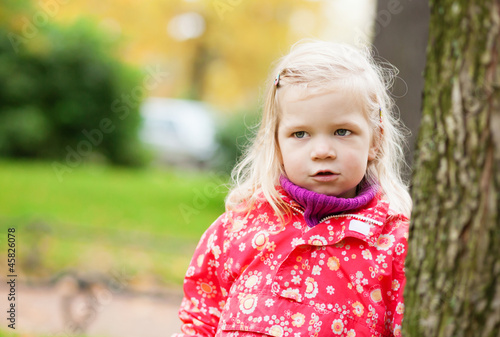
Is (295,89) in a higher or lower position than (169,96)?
lower

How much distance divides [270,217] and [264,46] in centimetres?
1620

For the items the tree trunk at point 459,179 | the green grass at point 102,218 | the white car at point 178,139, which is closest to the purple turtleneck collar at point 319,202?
the tree trunk at point 459,179

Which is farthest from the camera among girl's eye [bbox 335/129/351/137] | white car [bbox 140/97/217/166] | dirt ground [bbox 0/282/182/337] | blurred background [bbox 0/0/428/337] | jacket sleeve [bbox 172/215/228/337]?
white car [bbox 140/97/217/166]

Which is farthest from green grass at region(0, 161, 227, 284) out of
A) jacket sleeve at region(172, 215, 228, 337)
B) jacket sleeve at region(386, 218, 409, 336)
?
jacket sleeve at region(386, 218, 409, 336)

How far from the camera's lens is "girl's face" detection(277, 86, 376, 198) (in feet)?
6.87

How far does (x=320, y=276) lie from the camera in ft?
6.75

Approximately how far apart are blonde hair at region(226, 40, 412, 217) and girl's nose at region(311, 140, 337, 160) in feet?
0.61

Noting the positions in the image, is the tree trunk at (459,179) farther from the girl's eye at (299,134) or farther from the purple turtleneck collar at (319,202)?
the girl's eye at (299,134)

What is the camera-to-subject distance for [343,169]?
2.11 m

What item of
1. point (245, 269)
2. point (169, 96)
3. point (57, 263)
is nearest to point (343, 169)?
point (245, 269)

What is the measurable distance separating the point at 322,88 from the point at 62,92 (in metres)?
12.0

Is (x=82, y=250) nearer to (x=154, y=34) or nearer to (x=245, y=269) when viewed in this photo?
(x=245, y=269)

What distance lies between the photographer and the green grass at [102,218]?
6.82 meters

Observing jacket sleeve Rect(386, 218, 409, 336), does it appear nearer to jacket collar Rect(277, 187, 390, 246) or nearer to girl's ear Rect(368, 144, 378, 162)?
jacket collar Rect(277, 187, 390, 246)
